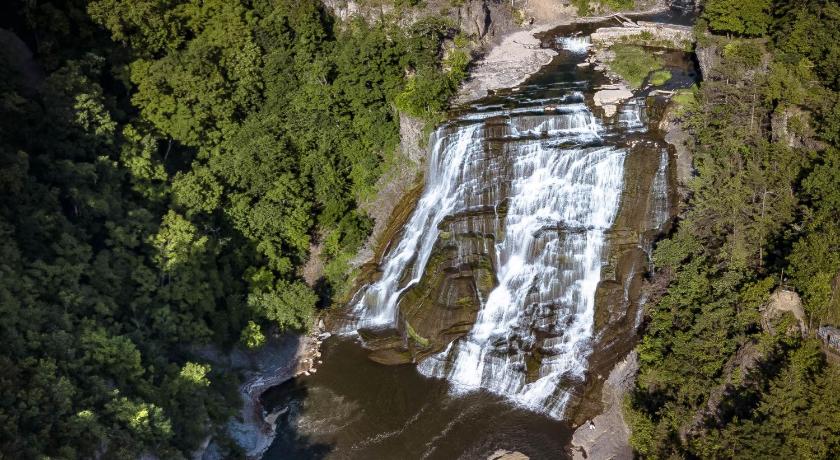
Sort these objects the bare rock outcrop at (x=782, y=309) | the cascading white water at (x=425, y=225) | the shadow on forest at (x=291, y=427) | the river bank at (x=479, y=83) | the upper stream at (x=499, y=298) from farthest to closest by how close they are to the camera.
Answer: the cascading white water at (x=425, y=225) → the river bank at (x=479, y=83) → the upper stream at (x=499, y=298) → the shadow on forest at (x=291, y=427) → the bare rock outcrop at (x=782, y=309)

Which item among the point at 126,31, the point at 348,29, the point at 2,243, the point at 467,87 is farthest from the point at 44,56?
the point at 467,87

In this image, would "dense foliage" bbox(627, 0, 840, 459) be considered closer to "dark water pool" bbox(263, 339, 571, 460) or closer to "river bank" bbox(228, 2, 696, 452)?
"dark water pool" bbox(263, 339, 571, 460)

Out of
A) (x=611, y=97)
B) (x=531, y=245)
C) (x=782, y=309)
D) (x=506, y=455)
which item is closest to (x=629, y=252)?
(x=531, y=245)

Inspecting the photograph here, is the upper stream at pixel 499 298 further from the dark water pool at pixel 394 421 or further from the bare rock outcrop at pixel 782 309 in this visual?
the bare rock outcrop at pixel 782 309

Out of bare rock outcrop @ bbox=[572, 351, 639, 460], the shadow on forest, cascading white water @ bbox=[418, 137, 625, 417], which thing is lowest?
the shadow on forest

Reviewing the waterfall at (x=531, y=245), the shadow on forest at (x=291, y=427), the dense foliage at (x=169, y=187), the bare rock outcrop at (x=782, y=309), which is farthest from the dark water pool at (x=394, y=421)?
the bare rock outcrop at (x=782, y=309)

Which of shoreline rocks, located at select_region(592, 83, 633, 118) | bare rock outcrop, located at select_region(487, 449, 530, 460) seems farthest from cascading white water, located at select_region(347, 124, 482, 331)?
bare rock outcrop, located at select_region(487, 449, 530, 460)

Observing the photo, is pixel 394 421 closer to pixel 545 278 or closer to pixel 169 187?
pixel 545 278
